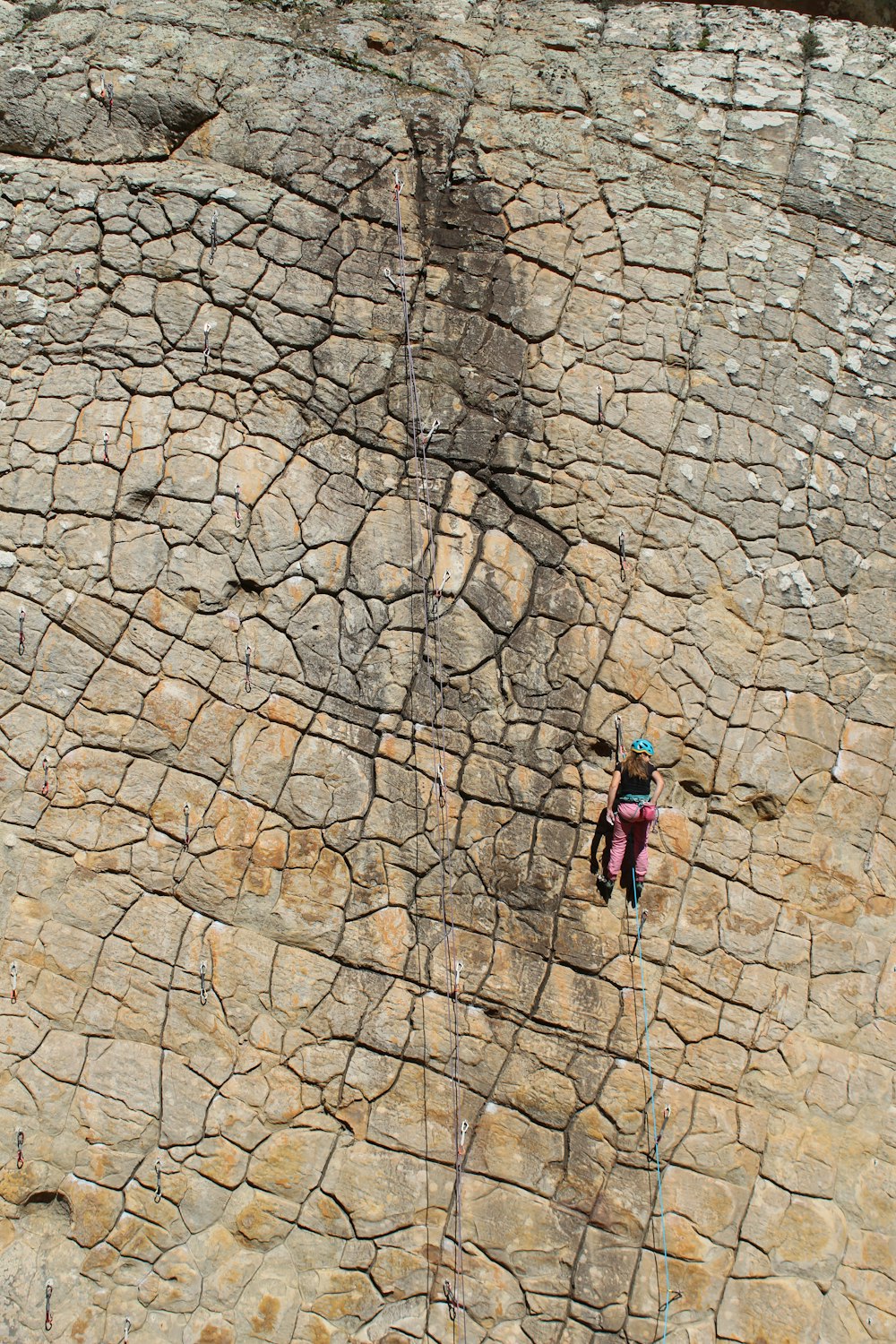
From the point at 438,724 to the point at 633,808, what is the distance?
2.40 ft

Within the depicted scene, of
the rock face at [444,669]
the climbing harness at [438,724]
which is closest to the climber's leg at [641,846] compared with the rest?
the rock face at [444,669]

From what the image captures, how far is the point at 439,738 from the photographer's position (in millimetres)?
4105

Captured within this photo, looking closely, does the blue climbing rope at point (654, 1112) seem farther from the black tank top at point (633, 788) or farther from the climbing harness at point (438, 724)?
the climbing harness at point (438, 724)

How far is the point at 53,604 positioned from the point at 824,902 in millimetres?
2840

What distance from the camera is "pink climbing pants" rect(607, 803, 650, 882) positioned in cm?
388

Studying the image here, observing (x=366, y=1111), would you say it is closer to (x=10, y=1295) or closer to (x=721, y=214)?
(x=10, y=1295)

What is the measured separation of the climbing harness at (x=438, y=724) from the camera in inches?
145

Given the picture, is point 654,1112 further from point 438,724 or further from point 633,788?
point 438,724

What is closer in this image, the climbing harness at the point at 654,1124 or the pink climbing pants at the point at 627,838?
the climbing harness at the point at 654,1124

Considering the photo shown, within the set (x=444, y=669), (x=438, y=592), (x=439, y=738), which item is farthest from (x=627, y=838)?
(x=438, y=592)

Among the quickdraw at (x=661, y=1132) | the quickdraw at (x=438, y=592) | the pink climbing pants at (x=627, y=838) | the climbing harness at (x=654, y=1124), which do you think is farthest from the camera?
the quickdraw at (x=438, y=592)

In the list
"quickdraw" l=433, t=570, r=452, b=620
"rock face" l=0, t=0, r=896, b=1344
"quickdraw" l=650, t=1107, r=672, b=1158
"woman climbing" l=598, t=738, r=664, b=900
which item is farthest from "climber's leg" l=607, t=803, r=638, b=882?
"quickdraw" l=433, t=570, r=452, b=620

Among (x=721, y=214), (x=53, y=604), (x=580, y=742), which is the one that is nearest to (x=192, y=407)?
(x=53, y=604)

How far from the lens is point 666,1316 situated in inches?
144
